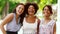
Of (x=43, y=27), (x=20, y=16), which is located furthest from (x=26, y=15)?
(x=43, y=27)

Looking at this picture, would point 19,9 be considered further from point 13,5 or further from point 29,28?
point 29,28

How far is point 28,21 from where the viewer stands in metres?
2.51

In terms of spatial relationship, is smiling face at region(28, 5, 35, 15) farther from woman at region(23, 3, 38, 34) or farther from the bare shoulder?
the bare shoulder

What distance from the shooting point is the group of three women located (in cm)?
248

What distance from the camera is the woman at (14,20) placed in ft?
8.14

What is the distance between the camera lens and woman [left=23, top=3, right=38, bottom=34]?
249 cm

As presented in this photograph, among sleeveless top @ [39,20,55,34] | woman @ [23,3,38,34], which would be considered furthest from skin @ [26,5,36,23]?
sleeveless top @ [39,20,55,34]

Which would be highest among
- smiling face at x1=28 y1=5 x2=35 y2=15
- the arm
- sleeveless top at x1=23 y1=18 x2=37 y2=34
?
smiling face at x1=28 y1=5 x2=35 y2=15

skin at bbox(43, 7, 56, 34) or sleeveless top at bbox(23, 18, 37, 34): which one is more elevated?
skin at bbox(43, 7, 56, 34)

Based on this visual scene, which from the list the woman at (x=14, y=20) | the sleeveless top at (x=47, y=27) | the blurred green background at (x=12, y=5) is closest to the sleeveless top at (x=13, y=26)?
the woman at (x=14, y=20)

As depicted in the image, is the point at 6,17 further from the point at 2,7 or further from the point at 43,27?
the point at 43,27

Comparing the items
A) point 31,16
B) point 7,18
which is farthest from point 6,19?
point 31,16

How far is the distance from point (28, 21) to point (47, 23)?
200mm

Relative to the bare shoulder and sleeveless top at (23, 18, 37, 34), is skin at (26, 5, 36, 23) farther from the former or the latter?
the bare shoulder
